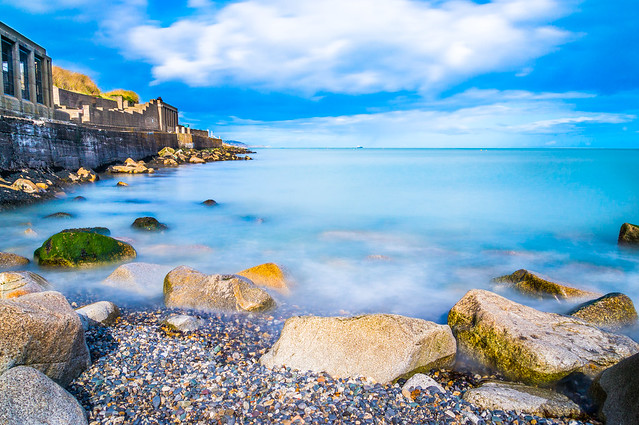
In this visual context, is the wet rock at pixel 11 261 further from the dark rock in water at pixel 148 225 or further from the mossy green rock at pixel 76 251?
the dark rock in water at pixel 148 225

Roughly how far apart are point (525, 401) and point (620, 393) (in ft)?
2.10

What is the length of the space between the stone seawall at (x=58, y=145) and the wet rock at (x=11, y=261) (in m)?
8.21

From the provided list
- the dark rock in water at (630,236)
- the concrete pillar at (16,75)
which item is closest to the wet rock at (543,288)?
the dark rock in water at (630,236)

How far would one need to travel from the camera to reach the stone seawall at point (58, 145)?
42.5 feet

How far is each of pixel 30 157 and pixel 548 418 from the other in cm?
1671

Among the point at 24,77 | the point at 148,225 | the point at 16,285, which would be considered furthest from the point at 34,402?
the point at 24,77

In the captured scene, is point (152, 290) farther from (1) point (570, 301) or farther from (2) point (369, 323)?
(1) point (570, 301)

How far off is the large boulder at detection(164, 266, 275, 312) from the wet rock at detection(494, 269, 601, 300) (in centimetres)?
359

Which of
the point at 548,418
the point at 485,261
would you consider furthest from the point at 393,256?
the point at 548,418

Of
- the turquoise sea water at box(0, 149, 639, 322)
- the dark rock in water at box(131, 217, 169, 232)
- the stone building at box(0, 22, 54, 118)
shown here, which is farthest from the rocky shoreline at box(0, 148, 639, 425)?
the stone building at box(0, 22, 54, 118)

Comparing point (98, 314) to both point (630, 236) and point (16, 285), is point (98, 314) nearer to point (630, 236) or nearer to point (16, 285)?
point (16, 285)

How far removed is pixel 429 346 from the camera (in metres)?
3.64

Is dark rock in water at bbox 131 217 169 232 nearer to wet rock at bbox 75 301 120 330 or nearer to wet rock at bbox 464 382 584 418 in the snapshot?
wet rock at bbox 75 301 120 330

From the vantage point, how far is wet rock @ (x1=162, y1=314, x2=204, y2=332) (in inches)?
171
